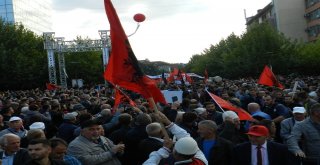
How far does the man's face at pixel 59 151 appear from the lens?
5547 mm

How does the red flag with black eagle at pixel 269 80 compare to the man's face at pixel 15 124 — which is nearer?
the man's face at pixel 15 124

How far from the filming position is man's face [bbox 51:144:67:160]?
18.2ft

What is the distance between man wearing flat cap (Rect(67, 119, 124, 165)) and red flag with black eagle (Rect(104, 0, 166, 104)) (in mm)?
763

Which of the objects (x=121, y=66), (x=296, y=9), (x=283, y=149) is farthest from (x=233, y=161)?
(x=296, y=9)

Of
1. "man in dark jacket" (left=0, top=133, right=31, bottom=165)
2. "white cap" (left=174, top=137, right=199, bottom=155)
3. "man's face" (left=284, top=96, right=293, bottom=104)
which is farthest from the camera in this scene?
"man's face" (left=284, top=96, right=293, bottom=104)

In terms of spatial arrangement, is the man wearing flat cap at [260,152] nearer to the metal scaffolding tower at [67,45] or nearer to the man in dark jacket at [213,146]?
the man in dark jacket at [213,146]

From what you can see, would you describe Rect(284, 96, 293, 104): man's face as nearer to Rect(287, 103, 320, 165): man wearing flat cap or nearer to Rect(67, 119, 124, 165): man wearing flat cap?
Rect(287, 103, 320, 165): man wearing flat cap

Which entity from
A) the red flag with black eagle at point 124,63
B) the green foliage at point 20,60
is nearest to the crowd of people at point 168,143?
the red flag with black eagle at point 124,63

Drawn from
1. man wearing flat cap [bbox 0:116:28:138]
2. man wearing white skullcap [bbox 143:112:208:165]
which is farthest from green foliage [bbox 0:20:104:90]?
man wearing white skullcap [bbox 143:112:208:165]

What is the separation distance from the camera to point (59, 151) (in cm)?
557

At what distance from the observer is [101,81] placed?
62.0m

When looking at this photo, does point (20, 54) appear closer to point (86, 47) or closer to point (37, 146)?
point (86, 47)

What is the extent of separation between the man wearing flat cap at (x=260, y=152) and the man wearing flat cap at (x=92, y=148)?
1.59m

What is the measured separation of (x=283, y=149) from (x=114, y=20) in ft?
8.89
